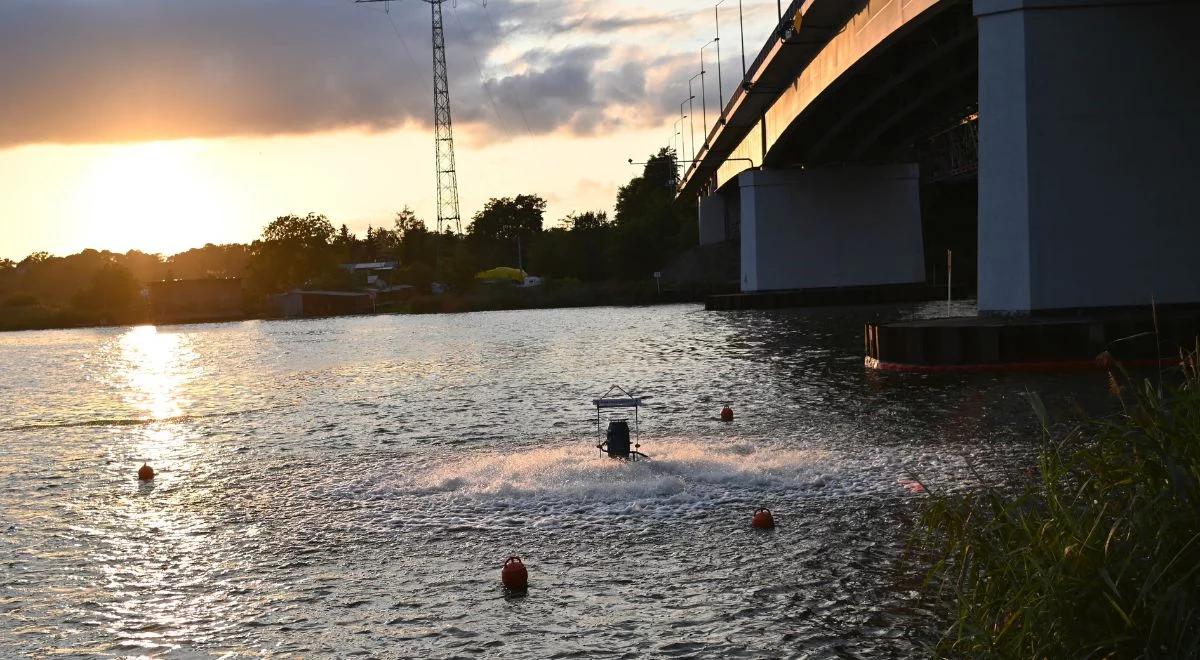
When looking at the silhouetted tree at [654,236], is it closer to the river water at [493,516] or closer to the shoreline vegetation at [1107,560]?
the river water at [493,516]

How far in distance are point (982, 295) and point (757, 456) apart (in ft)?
49.9

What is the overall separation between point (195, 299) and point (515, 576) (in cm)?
→ 13511

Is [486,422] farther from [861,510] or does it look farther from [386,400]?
[861,510]

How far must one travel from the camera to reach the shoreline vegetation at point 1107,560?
5.63 metres

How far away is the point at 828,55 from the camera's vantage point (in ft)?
144

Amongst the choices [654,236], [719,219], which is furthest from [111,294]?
[719,219]

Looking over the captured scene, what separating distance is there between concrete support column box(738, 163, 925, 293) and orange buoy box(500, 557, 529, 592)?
200ft

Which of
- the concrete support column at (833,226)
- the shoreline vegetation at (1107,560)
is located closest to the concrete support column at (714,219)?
the concrete support column at (833,226)

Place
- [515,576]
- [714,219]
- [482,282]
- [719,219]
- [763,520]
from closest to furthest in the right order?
1. [515,576]
2. [763,520]
3. [719,219]
4. [714,219]
5. [482,282]

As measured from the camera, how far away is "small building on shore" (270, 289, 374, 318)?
132 metres

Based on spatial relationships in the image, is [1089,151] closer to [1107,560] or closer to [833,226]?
[1107,560]

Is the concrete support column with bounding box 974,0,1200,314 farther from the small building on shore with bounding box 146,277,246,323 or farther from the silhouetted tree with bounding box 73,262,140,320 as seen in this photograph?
the silhouetted tree with bounding box 73,262,140,320

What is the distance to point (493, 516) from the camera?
13.3m

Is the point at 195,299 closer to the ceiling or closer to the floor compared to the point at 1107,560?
closer to the ceiling
